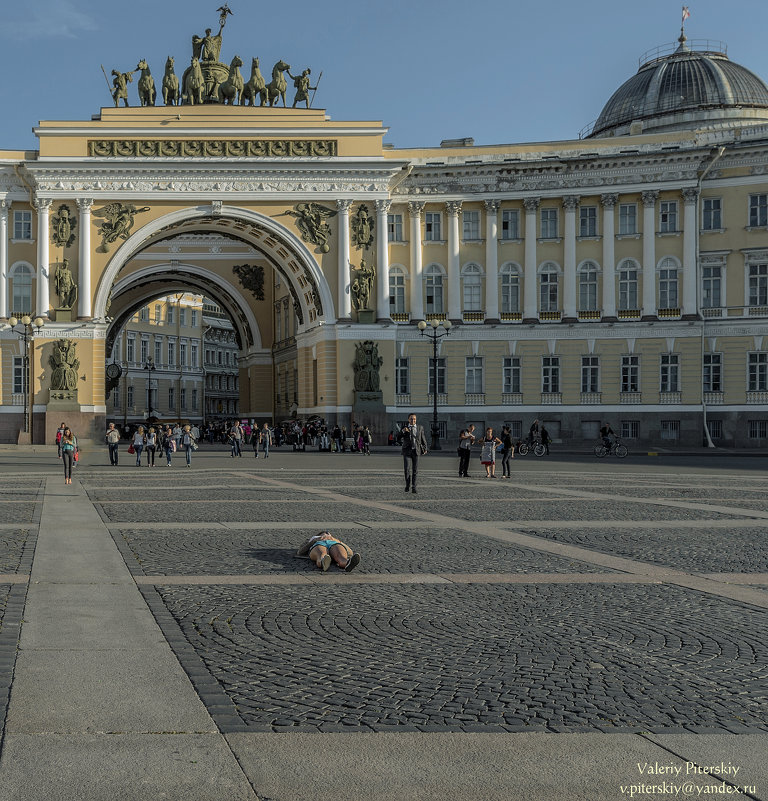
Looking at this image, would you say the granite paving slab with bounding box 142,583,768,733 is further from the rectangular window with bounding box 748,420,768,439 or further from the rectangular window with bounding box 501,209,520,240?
the rectangular window with bounding box 501,209,520,240

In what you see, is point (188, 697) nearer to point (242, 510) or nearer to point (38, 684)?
point (38, 684)

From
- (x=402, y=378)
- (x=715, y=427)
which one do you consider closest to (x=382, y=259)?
(x=402, y=378)

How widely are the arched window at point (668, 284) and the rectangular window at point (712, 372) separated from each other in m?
3.28

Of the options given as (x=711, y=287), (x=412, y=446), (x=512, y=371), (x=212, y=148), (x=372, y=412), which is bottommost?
(x=412, y=446)

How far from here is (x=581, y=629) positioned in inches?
318

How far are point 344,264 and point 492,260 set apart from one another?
7.98m

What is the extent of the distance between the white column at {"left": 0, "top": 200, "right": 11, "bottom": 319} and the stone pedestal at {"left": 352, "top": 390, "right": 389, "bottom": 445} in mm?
19300

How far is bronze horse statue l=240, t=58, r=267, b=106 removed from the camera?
5575 cm

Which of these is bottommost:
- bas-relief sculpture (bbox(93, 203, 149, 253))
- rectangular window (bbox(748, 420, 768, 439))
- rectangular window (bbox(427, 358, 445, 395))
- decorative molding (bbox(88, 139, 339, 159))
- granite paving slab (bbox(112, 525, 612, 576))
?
granite paving slab (bbox(112, 525, 612, 576))

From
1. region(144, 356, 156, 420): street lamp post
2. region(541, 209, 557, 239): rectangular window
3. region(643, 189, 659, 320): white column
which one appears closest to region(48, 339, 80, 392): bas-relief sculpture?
region(541, 209, 557, 239): rectangular window

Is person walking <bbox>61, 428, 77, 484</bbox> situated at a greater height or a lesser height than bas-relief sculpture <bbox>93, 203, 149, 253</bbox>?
lesser

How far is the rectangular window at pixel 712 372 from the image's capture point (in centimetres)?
5347

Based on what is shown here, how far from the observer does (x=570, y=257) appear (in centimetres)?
5481

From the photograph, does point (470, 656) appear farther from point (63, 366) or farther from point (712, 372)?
point (712, 372)
